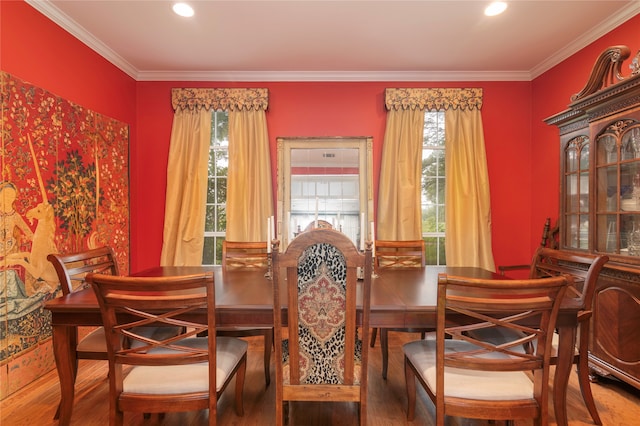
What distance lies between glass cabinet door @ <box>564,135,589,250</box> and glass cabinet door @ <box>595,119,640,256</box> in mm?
151

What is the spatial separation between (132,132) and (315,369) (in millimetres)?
3342

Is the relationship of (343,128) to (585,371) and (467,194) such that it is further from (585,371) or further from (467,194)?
(585,371)

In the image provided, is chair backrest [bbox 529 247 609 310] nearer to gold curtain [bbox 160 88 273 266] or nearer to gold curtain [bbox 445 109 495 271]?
gold curtain [bbox 445 109 495 271]

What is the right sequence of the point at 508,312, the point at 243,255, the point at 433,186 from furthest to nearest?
the point at 433,186
the point at 243,255
the point at 508,312

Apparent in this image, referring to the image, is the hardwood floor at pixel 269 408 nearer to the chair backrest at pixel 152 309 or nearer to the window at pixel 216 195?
the chair backrest at pixel 152 309

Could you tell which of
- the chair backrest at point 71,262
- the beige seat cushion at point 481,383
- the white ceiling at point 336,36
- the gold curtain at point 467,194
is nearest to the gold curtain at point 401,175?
the gold curtain at point 467,194

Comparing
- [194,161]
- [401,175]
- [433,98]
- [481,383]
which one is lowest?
[481,383]

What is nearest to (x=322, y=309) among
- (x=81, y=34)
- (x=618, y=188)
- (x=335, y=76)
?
(x=618, y=188)

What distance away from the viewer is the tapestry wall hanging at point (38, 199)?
204 centimetres

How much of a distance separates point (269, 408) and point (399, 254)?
1403mm

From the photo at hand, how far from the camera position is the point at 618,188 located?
2123mm

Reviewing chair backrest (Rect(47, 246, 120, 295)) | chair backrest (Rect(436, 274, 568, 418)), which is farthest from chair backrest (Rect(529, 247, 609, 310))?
chair backrest (Rect(47, 246, 120, 295))

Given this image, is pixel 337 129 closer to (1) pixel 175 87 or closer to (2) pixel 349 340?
(1) pixel 175 87

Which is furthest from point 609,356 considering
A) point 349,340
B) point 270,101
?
point 270,101
